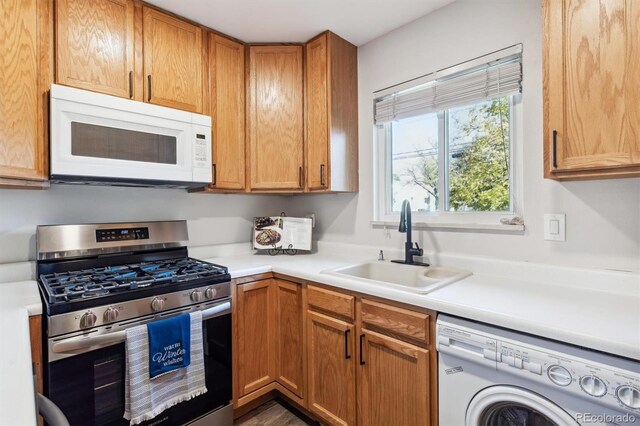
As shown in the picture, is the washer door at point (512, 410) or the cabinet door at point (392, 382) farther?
the cabinet door at point (392, 382)

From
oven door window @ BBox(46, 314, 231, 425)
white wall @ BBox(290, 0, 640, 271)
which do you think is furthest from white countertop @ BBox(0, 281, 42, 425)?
white wall @ BBox(290, 0, 640, 271)

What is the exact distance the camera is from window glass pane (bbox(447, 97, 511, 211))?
1.68 metres

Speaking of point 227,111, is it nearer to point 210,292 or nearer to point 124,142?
point 124,142

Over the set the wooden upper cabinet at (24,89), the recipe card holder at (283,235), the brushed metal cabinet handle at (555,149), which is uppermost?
the wooden upper cabinet at (24,89)

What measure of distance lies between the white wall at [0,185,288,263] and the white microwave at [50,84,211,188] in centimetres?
25

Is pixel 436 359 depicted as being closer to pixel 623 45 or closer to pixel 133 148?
pixel 623 45

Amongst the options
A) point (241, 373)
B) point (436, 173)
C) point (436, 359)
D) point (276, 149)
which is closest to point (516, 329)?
point (436, 359)

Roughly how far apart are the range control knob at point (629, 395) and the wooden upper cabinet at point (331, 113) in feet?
5.20

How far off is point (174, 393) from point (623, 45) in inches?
89.3

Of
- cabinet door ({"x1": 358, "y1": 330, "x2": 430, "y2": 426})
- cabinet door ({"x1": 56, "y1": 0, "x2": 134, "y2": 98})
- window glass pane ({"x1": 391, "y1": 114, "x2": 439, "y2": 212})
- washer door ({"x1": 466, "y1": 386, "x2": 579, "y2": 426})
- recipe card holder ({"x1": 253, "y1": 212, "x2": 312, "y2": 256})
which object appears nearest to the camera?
washer door ({"x1": 466, "y1": 386, "x2": 579, "y2": 426})

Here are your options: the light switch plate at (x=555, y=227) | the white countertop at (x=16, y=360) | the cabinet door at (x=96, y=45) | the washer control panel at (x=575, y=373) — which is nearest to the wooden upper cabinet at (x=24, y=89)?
the cabinet door at (x=96, y=45)

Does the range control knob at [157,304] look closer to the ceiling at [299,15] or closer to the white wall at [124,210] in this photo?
the white wall at [124,210]

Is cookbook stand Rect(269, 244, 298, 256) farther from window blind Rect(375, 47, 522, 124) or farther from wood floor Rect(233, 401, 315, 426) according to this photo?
window blind Rect(375, 47, 522, 124)

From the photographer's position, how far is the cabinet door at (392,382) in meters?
1.30
